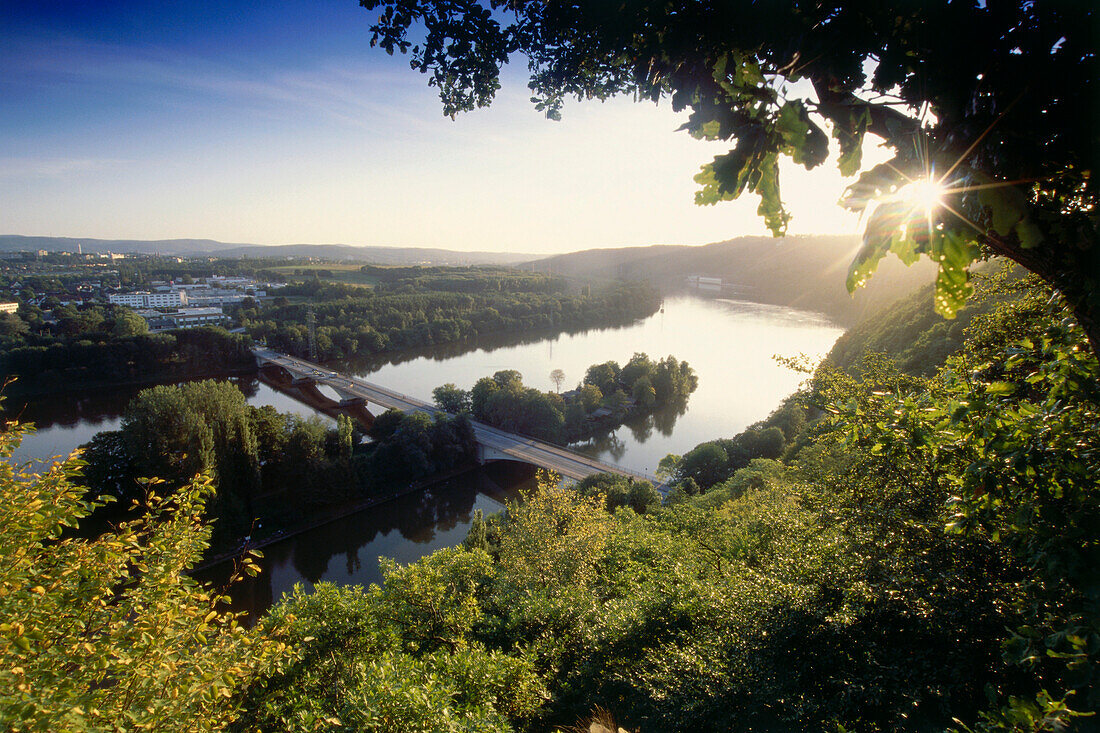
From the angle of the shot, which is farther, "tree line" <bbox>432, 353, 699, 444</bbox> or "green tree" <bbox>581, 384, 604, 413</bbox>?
"green tree" <bbox>581, 384, 604, 413</bbox>

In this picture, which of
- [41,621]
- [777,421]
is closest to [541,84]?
[41,621]

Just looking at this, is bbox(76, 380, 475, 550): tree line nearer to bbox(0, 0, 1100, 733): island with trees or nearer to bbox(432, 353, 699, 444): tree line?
bbox(432, 353, 699, 444): tree line

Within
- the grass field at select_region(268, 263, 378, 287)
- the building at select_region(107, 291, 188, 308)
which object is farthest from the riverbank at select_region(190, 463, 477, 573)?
the grass field at select_region(268, 263, 378, 287)

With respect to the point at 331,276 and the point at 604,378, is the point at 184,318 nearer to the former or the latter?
the point at 331,276

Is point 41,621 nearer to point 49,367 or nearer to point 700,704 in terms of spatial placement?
point 700,704

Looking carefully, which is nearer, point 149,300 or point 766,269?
point 149,300

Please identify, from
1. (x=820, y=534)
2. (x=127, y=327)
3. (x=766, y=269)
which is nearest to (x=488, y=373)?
(x=127, y=327)

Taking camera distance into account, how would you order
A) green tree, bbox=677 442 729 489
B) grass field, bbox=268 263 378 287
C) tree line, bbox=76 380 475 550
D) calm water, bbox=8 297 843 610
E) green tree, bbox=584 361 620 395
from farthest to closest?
1. grass field, bbox=268 263 378 287
2. green tree, bbox=584 361 620 395
3. green tree, bbox=677 442 729 489
4. calm water, bbox=8 297 843 610
5. tree line, bbox=76 380 475 550
